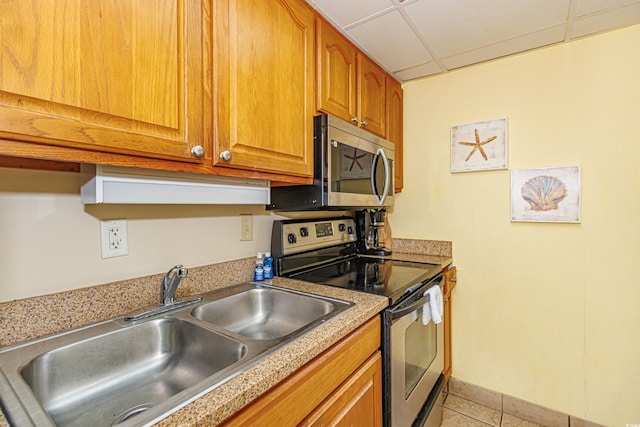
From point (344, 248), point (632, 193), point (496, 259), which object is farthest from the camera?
point (344, 248)

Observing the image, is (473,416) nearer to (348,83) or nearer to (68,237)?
(348,83)

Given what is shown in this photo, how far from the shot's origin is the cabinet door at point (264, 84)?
0.95 meters

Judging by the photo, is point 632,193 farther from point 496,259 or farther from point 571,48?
point 571,48

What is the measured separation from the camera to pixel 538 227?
5.63ft

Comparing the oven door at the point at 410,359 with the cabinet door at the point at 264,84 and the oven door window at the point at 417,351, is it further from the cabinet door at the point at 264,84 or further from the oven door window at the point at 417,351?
the cabinet door at the point at 264,84

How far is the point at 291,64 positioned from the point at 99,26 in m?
0.67

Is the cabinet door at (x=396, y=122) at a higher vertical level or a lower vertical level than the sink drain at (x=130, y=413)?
higher

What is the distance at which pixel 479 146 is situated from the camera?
188 centimetres

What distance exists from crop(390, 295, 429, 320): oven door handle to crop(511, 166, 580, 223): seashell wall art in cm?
86

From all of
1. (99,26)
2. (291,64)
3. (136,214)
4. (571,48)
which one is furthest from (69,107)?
(571,48)

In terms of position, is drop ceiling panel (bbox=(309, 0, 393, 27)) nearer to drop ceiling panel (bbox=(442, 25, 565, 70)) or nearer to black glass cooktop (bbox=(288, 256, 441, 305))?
drop ceiling panel (bbox=(442, 25, 565, 70))

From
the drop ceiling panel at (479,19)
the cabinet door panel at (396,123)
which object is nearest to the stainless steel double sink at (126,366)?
the cabinet door panel at (396,123)

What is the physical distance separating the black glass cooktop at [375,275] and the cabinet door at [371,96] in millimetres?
810

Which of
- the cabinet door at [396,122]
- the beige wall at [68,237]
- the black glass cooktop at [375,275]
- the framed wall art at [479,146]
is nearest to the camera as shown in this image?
the beige wall at [68,237]
